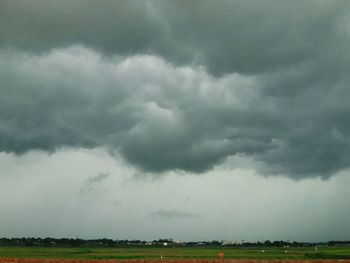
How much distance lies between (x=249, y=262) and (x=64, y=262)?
11.1m

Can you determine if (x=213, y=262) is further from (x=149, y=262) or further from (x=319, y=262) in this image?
(x=319, y=262)

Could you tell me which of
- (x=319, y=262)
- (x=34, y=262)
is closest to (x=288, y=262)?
(x=319, y=262)

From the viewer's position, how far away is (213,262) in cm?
2938

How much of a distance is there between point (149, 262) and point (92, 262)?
136 inches

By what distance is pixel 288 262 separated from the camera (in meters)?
29.6

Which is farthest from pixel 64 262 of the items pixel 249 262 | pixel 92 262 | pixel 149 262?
pixel 249 262

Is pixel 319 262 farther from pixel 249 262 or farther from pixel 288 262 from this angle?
pixel 249 262

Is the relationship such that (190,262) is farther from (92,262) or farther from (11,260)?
(11,260)

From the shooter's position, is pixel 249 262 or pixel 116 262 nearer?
→ pixel 249 262

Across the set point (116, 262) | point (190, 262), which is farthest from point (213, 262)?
point (116, 262)

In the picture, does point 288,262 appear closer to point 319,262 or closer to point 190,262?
point 319,262

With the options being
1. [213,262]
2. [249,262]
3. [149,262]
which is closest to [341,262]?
[249,262]

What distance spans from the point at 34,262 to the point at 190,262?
9.64m

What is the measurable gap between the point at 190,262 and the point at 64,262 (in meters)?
7.63
